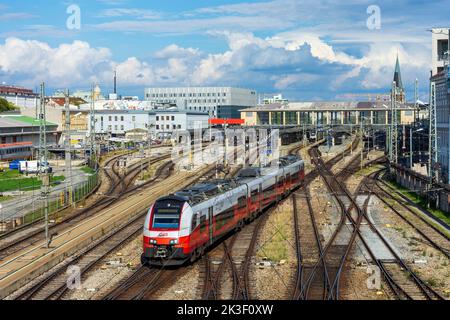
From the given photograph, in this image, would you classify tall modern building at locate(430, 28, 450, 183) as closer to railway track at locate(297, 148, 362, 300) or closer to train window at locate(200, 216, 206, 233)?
railway track at locate(297, 148, 362, 300)

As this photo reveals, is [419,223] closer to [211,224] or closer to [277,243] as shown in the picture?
[277,243]

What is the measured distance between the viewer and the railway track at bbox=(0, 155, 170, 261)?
2702 cm

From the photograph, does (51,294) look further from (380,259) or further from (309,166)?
(309,166)

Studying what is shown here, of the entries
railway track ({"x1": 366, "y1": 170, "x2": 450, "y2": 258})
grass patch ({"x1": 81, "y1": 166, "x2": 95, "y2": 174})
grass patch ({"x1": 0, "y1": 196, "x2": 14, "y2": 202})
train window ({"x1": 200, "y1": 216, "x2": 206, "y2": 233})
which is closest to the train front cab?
train window ({"x1": 200, "y1": 216, "x2": 206, "y2": 233})

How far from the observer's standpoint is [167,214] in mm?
20656

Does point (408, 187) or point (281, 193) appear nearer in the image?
point (281, 193)

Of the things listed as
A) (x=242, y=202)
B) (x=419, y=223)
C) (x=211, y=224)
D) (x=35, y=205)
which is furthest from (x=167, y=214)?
(x=35, y=205)

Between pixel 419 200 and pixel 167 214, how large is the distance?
2366 centimetres

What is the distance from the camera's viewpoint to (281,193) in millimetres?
37656

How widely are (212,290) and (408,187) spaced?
98.9ft

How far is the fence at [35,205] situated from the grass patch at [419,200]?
21049 mm

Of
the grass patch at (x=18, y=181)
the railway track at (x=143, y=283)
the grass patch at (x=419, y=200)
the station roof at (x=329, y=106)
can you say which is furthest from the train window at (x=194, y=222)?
the station roof at (x=329, y=106)

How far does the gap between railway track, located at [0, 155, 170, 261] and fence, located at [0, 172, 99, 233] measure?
49.2 inches
